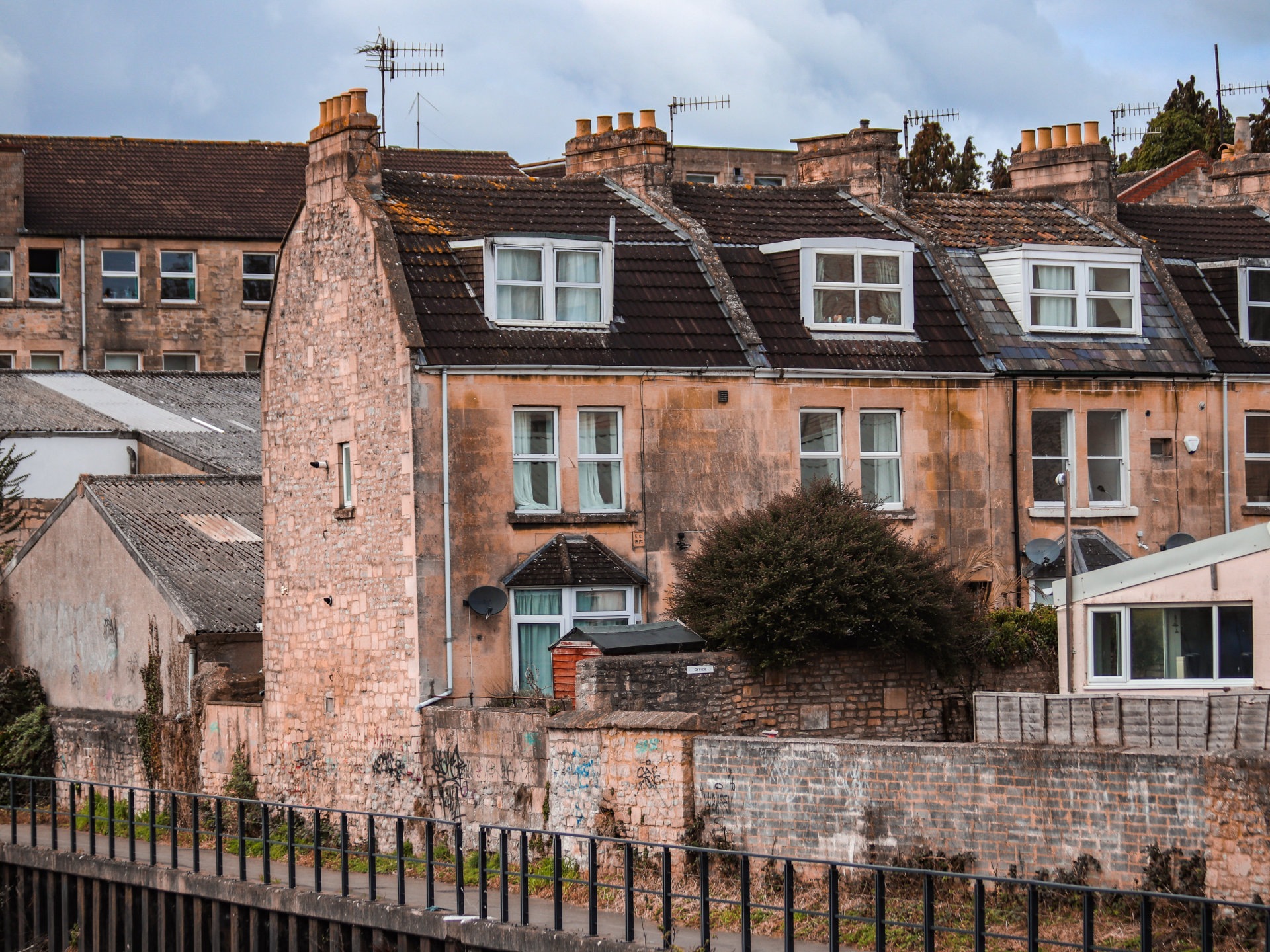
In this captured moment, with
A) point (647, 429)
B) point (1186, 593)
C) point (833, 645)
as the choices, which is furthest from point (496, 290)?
point (1186, 593)

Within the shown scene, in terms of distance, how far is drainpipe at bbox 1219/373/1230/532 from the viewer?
31.3m

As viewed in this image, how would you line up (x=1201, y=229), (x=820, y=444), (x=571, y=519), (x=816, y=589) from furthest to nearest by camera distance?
(x=1201, y=229) < (x=820, y=444) < (x=571, y=519) < (x=816, y=589)

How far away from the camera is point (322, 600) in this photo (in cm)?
2870

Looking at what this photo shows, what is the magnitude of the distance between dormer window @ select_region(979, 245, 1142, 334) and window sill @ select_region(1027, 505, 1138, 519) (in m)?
2.80

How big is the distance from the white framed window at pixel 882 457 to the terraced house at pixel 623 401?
0.05 meters

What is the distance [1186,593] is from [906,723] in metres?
4.45

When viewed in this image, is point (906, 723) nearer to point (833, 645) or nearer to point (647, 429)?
point (833, 645)

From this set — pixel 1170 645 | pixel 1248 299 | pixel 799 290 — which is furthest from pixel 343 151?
pixel 1248 299

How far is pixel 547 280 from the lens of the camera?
2822cm

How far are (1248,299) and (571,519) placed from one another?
12.4m

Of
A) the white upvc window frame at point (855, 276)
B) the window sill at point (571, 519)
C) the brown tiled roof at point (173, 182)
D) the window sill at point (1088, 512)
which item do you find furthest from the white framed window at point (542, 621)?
the brown tiled roof at point (173, 182)

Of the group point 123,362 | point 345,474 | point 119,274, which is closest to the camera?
point 345,474

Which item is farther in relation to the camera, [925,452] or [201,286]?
[201,286]

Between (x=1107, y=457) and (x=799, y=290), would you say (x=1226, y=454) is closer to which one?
(x=1107, y=457)
